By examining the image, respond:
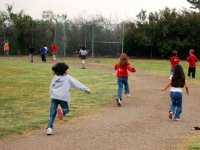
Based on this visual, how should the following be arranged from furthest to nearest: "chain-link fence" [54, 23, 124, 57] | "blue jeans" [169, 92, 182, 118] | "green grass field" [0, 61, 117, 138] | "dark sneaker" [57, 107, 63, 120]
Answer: "chain-link fence" [54, 23, 124, 57], "blue jeans" [169, 92, 182, 118], "green grass field" [0, 61, 117, 138], "dark sneaker" [57, 107, 63, 120]

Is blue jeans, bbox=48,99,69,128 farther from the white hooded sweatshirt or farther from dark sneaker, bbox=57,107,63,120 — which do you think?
dark sneaker, bbox=57,107,63,120

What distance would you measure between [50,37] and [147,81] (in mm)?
26126

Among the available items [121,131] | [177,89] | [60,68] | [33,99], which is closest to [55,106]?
[60,68]

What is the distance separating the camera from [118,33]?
44094 mm

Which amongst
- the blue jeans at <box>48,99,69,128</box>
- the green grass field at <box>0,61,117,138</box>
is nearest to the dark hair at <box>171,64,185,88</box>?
the green grass field at <box>0,61,117,138</box>

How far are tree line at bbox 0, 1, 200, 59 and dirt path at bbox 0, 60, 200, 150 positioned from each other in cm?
2857

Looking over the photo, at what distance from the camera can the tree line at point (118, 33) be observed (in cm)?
4400

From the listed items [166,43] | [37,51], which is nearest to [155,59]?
[166,43]

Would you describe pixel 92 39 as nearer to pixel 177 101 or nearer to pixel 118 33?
pixel 118 33

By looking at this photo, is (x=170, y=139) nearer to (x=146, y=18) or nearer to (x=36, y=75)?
(x=36, y=75)

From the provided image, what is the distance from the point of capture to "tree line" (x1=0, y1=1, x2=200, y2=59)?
144 ft

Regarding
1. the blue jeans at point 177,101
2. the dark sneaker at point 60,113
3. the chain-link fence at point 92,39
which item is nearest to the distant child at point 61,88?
the dark sneaker at point 60,113

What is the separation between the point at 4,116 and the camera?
1271 centimetres

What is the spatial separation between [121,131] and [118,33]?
110 ft
